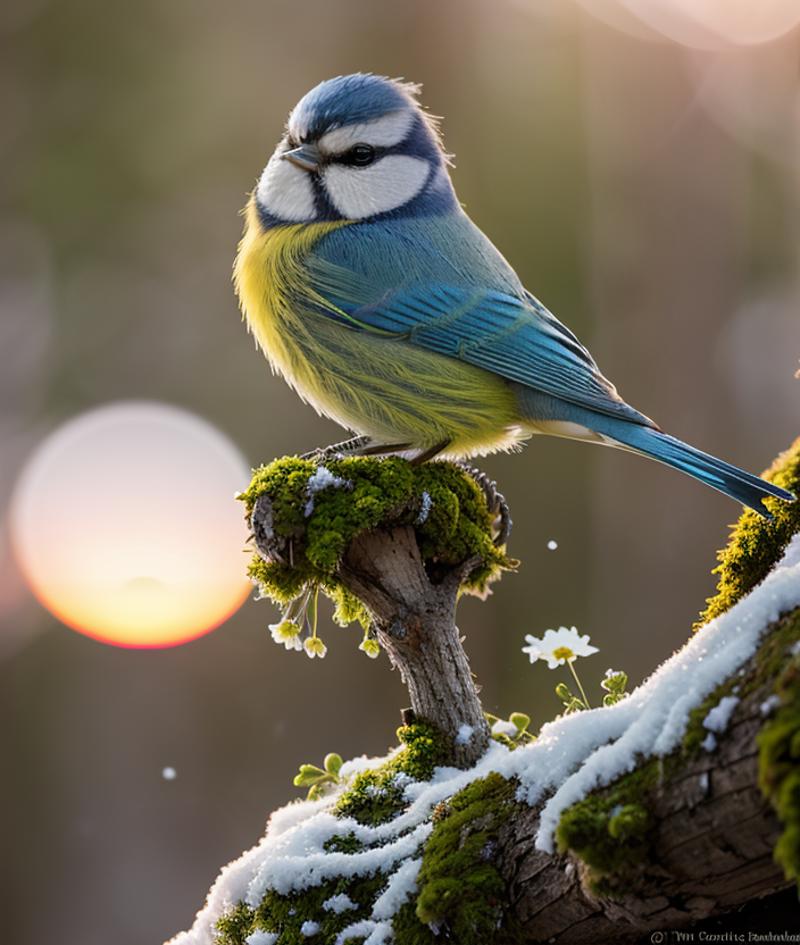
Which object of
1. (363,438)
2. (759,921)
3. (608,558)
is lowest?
(759,921)

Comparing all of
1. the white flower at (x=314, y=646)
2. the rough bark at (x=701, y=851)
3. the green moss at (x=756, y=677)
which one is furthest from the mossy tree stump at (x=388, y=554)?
the green moss at (x=756, y=677)

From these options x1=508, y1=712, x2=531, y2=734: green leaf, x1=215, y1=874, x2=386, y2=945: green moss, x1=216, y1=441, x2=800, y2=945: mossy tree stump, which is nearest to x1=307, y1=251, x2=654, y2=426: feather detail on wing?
x1=216, y1=441, x2=800, y2=945: mossy tree stump

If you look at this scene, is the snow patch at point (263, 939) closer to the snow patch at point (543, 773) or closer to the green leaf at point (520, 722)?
the snow patch at point (543, 773)

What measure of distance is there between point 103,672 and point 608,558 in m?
3.36

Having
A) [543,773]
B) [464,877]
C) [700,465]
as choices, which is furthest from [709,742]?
[700,465]

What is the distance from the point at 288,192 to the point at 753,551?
5.37 ft

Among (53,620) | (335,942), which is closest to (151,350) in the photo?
(53,620)

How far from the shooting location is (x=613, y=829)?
1.42 meters

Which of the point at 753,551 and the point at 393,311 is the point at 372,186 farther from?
the point at 753,551

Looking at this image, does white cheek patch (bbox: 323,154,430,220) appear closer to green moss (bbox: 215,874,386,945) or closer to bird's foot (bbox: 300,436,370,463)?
bird's foot (bbox: 300,436,370,463)

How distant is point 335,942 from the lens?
1873 mm

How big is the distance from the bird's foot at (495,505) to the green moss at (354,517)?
108 mm

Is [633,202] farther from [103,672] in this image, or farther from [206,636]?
[103,672]

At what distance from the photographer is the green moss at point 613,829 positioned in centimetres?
142
